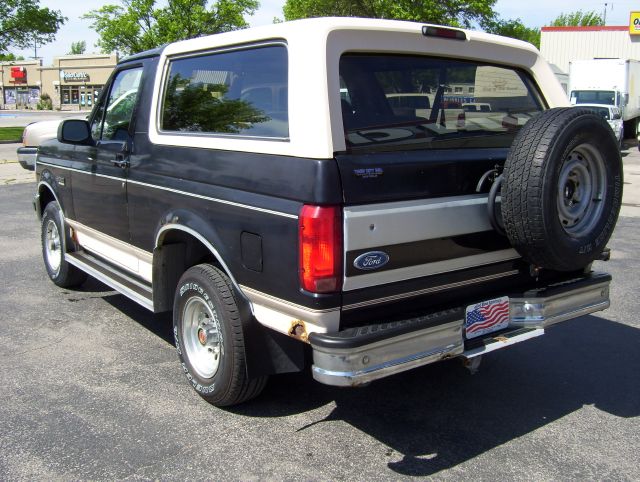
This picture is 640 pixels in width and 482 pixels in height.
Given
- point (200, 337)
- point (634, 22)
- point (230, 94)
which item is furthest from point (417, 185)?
point (634, 22)

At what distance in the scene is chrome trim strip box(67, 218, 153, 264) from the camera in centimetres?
433

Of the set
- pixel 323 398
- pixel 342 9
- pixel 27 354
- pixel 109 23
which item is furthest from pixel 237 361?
pixel 109 23

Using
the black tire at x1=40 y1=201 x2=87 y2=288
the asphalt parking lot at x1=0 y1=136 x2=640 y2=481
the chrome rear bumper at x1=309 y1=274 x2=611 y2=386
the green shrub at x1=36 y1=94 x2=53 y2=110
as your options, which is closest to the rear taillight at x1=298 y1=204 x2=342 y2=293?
the chrome rear bumper at x1=309 y1=274 x2=611 y2=386

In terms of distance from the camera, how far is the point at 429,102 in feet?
12.0

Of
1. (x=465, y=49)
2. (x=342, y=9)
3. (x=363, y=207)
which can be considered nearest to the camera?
(x=363, y=207)

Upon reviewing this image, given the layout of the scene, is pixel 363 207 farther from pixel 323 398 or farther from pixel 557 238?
pixel 323 398

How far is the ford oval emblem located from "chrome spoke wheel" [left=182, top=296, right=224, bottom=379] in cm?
109

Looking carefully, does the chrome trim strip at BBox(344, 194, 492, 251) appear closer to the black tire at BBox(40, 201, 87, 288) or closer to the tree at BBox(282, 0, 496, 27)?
the black tire at BBox(40, 201, 87, 288)

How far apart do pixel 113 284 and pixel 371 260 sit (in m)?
2.48

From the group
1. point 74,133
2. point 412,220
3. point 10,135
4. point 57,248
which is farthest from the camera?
point 10,135

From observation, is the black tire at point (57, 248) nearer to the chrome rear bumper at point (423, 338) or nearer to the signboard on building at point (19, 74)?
the chrome rear bumper at point (423, 338)

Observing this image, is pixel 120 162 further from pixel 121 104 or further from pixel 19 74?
pixel 19 74

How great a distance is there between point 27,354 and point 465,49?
11.7 feet

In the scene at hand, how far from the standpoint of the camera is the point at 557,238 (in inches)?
128
